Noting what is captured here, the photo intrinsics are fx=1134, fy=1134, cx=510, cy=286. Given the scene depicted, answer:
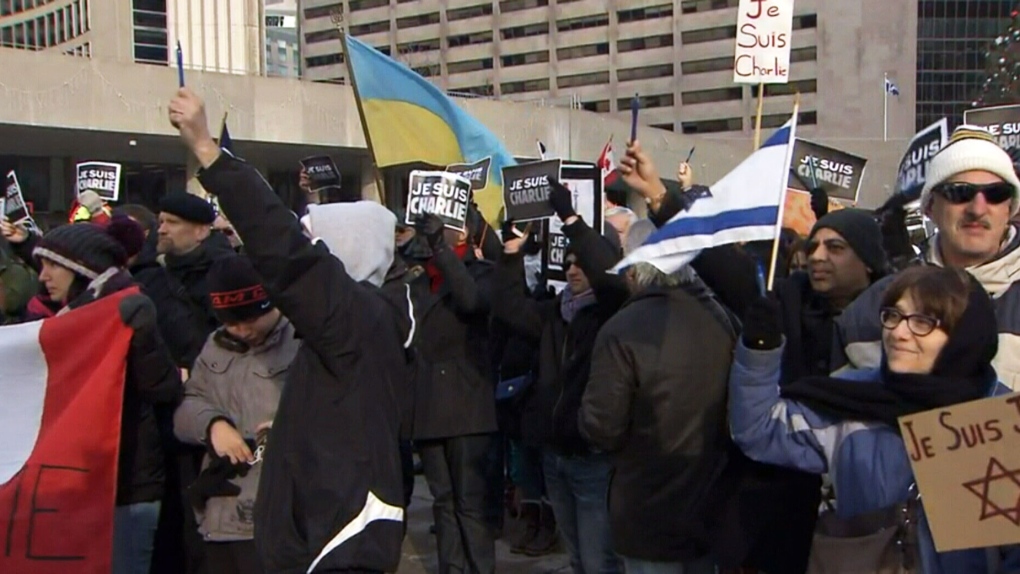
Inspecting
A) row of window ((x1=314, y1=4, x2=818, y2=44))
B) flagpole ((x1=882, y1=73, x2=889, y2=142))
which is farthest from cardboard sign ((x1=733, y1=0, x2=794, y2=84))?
row of window ((x1=314, y1=4, x2=818, y2=44))

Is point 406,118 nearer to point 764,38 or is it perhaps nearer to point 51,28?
point 764,38

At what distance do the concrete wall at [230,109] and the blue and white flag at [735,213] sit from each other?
2254cm

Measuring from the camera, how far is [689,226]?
3361 mm

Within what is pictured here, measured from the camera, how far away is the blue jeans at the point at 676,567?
13.0 ft

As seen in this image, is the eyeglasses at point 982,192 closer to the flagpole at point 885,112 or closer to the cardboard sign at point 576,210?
the cardboard sign at point 576,210

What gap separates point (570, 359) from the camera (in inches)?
197

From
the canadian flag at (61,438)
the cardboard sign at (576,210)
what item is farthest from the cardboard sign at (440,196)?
the canadian flag at (61,438)

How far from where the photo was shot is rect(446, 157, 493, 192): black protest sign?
7434 mm

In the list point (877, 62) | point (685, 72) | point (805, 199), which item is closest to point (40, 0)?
point (685, 72)

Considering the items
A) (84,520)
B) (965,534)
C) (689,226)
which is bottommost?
(84,520)

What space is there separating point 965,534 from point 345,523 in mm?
1663

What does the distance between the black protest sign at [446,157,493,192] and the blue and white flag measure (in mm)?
4107

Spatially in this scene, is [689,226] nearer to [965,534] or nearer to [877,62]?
[965,534]

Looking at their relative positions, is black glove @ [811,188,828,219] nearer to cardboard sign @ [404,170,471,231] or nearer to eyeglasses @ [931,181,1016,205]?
cardboard sign @ [404,170,471,231]
